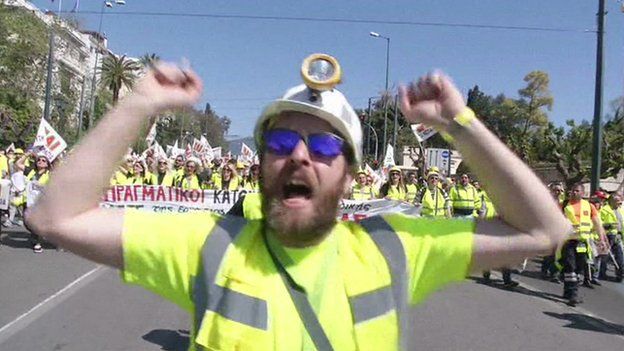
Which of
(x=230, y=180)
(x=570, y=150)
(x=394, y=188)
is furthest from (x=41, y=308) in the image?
(x=570, y=150)

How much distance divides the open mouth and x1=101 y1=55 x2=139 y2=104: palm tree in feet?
220

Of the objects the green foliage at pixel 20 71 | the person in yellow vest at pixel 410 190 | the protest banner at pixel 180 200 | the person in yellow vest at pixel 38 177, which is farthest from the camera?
the green foliage at pixel 20 71

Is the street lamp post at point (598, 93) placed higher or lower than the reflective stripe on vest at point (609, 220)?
higher

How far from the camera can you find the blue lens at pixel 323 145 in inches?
82.2

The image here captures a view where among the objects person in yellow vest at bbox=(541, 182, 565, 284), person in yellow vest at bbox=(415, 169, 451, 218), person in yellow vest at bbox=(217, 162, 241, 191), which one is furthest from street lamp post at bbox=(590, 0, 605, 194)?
person in yellow vest at bbox=(217, 162, 241, 191)

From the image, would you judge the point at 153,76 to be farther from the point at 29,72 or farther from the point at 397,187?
the point at 29,72

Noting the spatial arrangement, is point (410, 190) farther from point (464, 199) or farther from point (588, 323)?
point (588, 323)

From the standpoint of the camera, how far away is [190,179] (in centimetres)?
1393

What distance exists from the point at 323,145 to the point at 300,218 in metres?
0.23

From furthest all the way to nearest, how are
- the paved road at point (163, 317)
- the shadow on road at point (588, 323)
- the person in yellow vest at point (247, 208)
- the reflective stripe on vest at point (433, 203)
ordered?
the reflective stripe on vest at point (433, 203) < the shadow on road at point (588, 323) < the paved road at point (163, 317) < the person in yellow vest at point (247, 208)

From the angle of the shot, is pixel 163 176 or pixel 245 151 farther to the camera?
pixel 245 151

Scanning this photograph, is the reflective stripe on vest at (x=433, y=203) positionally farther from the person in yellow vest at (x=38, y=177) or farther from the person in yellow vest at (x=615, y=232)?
the person in yellow vest at (x=38, y=177)

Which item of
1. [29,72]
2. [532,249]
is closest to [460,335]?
[532,249]

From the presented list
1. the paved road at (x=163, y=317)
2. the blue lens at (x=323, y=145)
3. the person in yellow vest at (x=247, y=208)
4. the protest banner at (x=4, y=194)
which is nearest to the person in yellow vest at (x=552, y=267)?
the paved road at (x=163, y=317)
